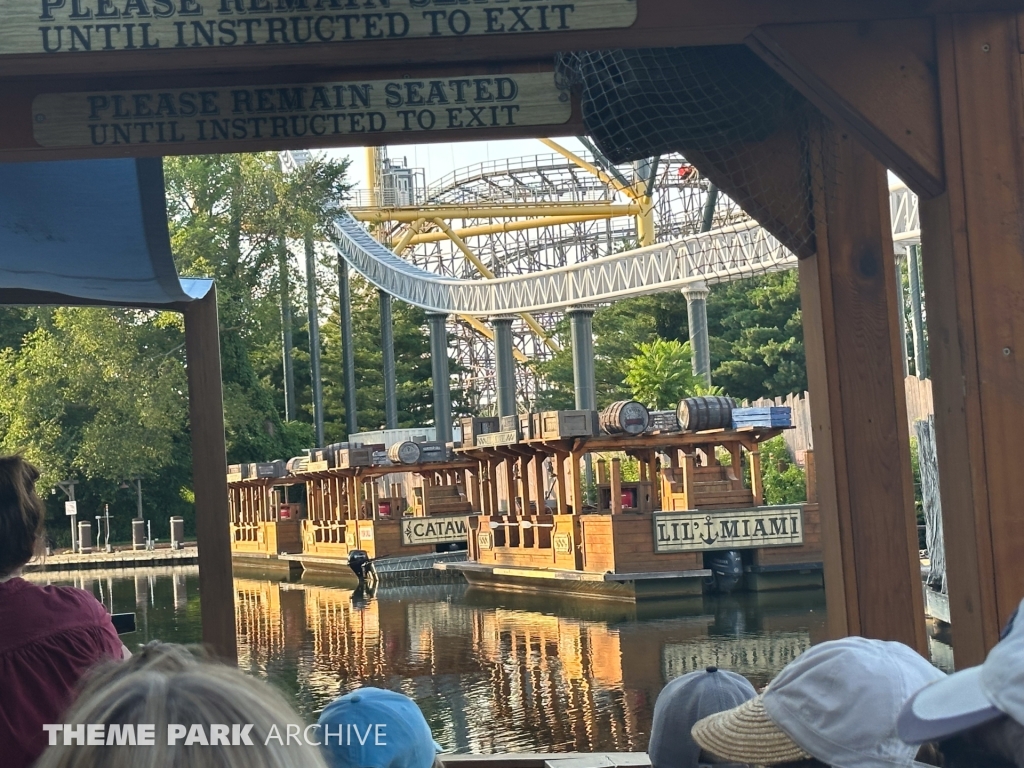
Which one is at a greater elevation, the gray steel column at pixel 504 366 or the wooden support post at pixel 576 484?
the gray steel column at pixel 504 366

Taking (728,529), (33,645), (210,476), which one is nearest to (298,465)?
(728,529)

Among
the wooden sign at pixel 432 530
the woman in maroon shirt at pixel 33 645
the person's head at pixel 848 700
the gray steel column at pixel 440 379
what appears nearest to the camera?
the person's head at pixel 848 700

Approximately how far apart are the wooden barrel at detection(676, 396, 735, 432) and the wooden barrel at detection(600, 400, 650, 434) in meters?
0.52

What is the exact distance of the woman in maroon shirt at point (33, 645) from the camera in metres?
2.20

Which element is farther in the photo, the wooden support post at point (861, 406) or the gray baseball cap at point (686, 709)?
the wooden support post at point (861, 406)

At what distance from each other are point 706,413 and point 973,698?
641 inches

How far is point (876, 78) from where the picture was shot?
306 centimetres

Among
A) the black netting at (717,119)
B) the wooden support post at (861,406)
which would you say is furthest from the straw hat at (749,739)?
the black netting at (717,119)

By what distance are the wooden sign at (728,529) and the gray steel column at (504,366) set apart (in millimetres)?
17869

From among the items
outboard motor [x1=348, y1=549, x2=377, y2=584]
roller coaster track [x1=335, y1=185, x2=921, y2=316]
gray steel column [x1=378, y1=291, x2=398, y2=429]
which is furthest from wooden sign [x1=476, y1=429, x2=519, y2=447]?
gray steel column [x1=378, y1=291, x2=398, y2=429]

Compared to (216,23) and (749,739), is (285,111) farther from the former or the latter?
(749,739)

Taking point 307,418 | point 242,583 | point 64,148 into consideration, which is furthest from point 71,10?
point 307,418

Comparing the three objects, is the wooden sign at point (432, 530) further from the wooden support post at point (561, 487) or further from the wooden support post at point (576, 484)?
the wooden support post at point (576, 484)

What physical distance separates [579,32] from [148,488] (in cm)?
4226
